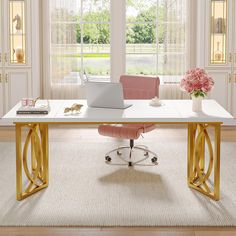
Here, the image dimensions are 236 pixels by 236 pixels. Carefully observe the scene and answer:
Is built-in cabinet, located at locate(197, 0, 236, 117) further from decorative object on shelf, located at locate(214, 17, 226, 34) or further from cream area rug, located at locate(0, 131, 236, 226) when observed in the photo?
cream area rug, located at locate(0, 131, 236, 226)

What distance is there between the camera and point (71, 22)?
8.40m

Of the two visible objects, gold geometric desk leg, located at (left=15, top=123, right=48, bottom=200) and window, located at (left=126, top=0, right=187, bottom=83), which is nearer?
gold geometric desk leg, located at (left=15, top=123, right=48, bottom=200)

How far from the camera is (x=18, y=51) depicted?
8.12 meters

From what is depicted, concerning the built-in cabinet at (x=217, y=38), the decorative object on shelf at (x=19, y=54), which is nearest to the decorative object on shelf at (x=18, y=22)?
the decorative object on shelf at (x=19, y=54)

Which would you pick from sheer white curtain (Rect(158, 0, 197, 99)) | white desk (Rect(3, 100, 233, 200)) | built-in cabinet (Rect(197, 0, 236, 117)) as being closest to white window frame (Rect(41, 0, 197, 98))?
sheer white curtain (Rect(158, 0, 197, 99))

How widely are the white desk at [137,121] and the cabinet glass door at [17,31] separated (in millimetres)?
A: 2667

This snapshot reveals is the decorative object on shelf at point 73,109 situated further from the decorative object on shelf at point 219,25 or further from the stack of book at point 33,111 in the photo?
the decorative object on shelf at point 219,25

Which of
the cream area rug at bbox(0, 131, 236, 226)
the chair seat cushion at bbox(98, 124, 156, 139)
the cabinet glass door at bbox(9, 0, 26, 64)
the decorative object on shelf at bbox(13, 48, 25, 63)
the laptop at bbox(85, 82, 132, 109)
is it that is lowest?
the cream area rug at bbox(0, 131, 236, 226)

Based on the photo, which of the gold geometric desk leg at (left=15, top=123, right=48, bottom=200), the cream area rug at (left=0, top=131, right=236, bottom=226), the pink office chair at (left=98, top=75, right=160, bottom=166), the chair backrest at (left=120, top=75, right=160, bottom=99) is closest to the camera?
the cream area rug at (left=0, top=131, right=236, bottom=226)

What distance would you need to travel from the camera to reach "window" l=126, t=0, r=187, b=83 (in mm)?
8359

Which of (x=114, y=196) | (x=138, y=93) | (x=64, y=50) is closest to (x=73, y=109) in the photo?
(x=114, y=196)

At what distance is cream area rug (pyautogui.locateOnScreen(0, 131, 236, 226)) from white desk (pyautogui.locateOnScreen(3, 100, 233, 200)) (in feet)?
0.43

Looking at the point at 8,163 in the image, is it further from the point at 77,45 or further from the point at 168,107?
the point at 77,45

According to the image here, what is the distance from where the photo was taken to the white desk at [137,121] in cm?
481
